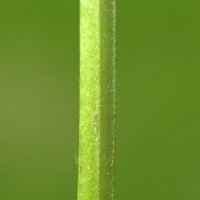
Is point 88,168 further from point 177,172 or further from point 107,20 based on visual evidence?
point 177,172

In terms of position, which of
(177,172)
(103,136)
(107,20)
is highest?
(107,20)

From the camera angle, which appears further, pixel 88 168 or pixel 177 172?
pixel 177 172

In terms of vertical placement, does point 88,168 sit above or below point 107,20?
below

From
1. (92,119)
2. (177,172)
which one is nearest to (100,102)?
(92,119)

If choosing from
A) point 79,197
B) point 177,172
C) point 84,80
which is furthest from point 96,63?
point 177,172

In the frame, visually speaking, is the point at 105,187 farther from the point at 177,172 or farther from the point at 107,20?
the point at 177,172

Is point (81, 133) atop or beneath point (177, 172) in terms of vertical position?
atop
